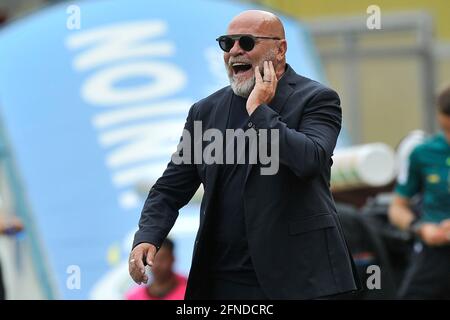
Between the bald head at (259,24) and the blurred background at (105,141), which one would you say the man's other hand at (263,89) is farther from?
the blurred background at (105,141)

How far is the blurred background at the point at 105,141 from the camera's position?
29.8ft

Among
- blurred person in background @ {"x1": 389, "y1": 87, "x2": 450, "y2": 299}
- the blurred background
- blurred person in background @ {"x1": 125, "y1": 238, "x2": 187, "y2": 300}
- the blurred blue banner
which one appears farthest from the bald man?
the blurred blue banner

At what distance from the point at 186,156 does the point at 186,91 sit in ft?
17.7

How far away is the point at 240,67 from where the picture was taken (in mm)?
4734

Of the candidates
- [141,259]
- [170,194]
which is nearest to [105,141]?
[170,194]

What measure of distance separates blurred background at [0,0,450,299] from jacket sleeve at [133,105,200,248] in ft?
10.5

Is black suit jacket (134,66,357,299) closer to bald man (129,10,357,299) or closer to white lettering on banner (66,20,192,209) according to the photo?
bald man (129,10,357,299)

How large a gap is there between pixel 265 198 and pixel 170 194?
497mm

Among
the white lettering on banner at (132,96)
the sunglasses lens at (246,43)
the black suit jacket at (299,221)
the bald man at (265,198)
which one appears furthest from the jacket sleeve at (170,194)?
the white lettering on banner at (132,96)

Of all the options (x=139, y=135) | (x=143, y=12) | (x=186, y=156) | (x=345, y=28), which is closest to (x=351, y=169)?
(x=139, y=135)

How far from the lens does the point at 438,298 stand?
7.26 m

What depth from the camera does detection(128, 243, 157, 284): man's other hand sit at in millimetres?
4734

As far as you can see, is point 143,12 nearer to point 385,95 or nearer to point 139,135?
point 139,135

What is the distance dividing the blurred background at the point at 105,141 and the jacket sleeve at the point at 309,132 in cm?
346
